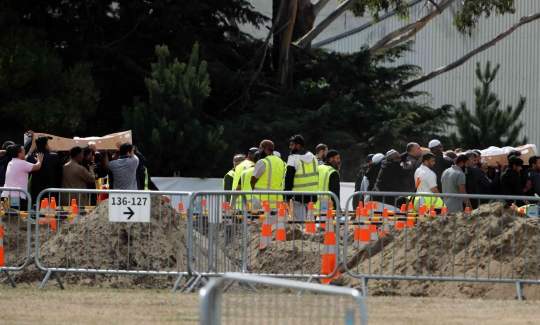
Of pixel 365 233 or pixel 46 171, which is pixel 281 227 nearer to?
pixel 365 233

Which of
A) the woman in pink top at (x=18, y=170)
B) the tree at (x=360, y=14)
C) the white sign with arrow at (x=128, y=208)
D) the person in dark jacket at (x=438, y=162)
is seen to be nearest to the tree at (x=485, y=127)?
the tree at (x=360, y=14)

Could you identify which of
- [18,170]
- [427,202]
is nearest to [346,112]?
[427,202]

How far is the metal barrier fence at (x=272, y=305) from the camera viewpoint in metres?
5.02

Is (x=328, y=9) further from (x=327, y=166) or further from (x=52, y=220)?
(x=52, y=220)

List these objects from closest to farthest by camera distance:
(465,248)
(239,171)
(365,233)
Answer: (465,248), (365,233), (239,171)

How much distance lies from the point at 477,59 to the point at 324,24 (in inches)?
458

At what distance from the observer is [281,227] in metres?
11.7

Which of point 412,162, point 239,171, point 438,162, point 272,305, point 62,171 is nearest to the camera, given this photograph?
point 272,305

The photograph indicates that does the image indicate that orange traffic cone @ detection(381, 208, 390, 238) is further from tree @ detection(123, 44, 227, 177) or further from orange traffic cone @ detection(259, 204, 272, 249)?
tree @ detection(123, 44, 227, 177)

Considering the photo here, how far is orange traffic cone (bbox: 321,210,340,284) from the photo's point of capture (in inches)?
437

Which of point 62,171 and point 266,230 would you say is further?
point 62,171

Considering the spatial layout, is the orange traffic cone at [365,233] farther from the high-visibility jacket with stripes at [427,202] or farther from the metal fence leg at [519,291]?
the metal fence leg at [519,291]

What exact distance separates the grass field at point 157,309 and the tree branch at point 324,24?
22263mm

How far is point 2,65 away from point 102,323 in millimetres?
21410
